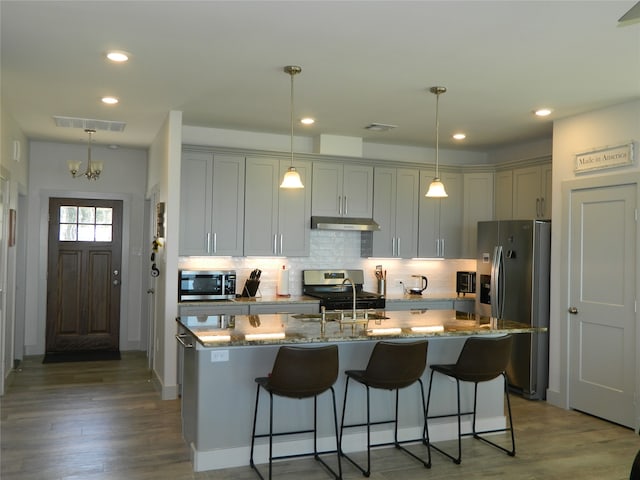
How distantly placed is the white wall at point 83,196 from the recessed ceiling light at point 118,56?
3.87 metres

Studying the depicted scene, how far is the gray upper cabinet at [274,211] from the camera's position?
Answer: 6129mm

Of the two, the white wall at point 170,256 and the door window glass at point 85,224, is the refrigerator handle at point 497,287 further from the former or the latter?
the door window glass at point 85,224

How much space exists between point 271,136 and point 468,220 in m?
2.60

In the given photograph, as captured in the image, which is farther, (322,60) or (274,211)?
(274,211)

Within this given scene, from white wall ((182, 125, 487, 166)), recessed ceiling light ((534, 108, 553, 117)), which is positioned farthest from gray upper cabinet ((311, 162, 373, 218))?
recessed ceiling light ((534, 108, 553, 117))

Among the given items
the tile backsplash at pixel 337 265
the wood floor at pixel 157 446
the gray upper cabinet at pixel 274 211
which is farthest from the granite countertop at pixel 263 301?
the wood floor at pixel 157 446

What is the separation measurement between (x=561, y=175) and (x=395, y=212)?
6.41 ft

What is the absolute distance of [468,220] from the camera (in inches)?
277

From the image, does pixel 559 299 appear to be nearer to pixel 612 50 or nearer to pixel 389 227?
pixel 389 227

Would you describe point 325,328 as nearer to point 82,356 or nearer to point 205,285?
point 205,285

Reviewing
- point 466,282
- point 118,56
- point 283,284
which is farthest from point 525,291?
point 118,56

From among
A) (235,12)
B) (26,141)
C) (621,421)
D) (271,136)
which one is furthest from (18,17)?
(621,421)

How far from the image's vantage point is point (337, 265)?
6883mm

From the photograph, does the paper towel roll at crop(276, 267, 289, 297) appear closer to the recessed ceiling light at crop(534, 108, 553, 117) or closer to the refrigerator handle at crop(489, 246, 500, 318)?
the refrigerator handle at crop(489, 246, 500, 318)
